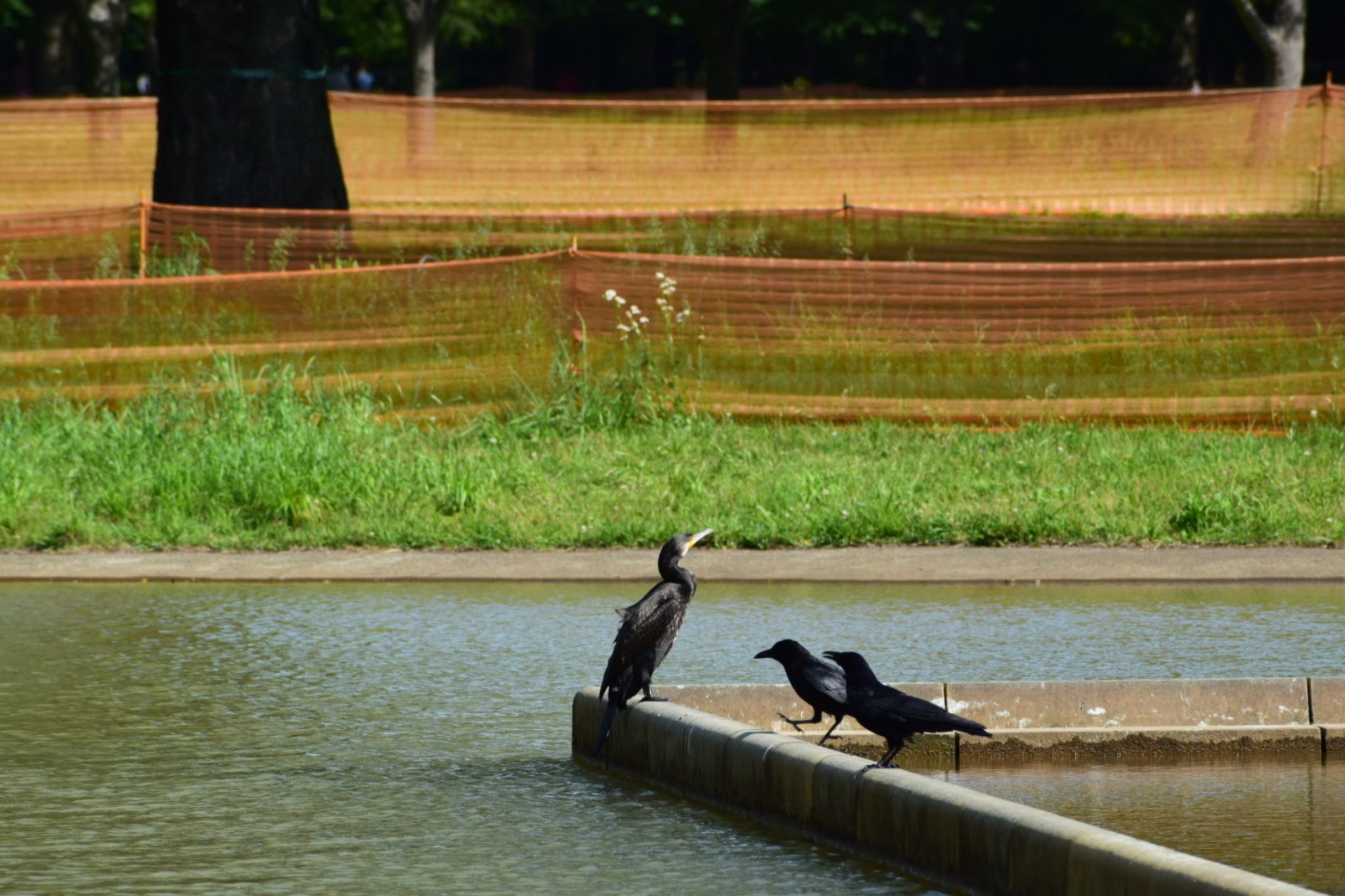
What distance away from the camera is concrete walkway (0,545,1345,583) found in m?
10.8

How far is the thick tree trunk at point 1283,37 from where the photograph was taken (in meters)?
29.3

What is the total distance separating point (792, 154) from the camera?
2545 centimetres

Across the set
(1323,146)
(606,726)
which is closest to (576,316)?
(606,726)

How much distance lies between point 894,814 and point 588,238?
1403 centimetres

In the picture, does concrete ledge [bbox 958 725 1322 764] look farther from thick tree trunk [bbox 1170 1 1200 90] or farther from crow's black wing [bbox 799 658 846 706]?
thick tree trunk [bbox 1170 1 1200 90]

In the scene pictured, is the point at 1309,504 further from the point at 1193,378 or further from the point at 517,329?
the point at 517,329

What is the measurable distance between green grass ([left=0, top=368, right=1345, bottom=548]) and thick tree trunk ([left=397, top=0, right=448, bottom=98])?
23917 mm

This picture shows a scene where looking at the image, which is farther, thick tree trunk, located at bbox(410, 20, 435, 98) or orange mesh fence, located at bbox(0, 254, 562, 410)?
thick tree trunk, located at bbox(410, 20, 435, 98)

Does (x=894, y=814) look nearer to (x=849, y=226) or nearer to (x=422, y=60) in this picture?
(x=849, y=226)

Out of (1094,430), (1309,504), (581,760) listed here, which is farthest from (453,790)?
(1094,430)

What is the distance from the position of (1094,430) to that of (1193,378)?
0.98 metres

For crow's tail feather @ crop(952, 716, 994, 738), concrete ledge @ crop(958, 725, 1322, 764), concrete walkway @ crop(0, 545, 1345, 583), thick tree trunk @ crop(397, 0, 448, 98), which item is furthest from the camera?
thick tree trunk @ crop(397, 0, 448, 98)

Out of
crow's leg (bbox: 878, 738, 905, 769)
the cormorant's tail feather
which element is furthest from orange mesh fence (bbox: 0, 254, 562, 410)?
crow's leg (bbox: 878, 738, 905, 769)

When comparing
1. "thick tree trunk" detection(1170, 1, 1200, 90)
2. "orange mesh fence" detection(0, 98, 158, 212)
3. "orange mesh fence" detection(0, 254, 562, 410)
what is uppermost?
"thick tree trunk" detection(1170, 1, 1200, 90)
